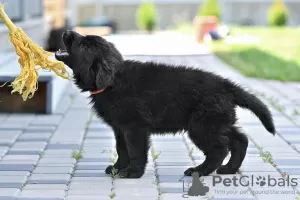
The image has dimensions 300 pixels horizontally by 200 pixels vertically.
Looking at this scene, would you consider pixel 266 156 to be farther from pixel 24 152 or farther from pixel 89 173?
pixel 24 152

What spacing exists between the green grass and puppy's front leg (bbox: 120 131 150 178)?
710cm

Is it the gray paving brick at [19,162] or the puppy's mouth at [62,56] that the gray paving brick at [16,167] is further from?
the puppy's mouth at [62,56]

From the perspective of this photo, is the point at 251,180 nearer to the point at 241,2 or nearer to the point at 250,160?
the point at 250,160

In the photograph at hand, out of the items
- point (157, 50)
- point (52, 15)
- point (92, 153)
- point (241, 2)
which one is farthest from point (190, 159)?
point (241, 2)

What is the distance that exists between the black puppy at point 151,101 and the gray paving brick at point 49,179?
431 millimetres

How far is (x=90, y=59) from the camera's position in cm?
535

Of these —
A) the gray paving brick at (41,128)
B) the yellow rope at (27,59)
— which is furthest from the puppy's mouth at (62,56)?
the gray paving brick at (41,128)

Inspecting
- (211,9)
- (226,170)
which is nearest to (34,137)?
(226,170)

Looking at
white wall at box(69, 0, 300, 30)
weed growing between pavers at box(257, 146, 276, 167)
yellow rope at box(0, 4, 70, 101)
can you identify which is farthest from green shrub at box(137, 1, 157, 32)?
yellow rope at box(0, 4, 70, 101)

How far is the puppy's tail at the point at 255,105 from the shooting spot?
217 inches

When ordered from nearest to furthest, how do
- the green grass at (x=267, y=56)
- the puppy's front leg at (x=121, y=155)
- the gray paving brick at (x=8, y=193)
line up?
the gray paving brick at (x=8, y=193), the puppy's front leg at (x=121, y=155), the green grass at (x=267, y=56)

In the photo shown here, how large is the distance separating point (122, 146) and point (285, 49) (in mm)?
13239

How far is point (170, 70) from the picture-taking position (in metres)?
5.59

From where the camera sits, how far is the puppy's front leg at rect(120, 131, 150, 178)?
17.7 ft
